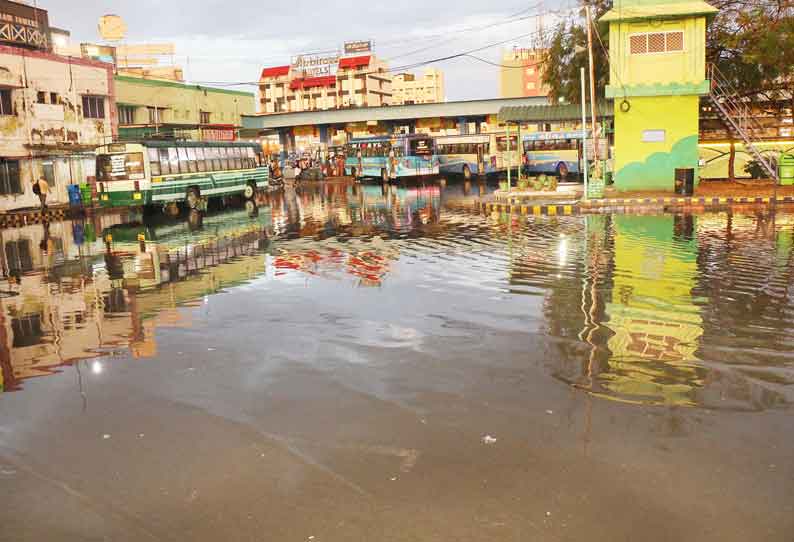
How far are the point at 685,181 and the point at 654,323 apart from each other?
1806cm

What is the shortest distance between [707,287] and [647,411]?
5.41m

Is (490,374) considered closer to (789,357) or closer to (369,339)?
(369,339)

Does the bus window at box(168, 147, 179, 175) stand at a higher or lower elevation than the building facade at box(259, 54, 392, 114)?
lower

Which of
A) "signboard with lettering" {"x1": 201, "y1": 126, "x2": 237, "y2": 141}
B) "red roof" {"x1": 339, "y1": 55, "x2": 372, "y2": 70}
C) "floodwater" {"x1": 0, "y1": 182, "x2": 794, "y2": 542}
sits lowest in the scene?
"floodwater" {"x1": 0, "y1": 182, "x2": 794, "y2": 542}

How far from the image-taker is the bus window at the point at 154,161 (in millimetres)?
27400

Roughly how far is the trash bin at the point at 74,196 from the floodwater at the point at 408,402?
1963 cm

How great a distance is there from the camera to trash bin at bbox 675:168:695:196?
2484cm

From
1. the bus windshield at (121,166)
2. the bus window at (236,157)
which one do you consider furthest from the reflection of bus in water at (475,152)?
the bus windshield at (121,166)

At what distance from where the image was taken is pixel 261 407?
20.3ft

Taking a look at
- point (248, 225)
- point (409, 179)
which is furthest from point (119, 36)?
point (248, 225)

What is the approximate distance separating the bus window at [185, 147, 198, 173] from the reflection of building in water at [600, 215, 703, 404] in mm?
19888

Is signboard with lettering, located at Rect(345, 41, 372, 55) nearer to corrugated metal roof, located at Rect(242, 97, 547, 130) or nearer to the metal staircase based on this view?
corrugated metal roof, located at Rect(242, 97, 547, 130)

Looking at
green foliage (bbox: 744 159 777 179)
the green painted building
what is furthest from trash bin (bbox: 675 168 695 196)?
green foliage (bbox: 744 159 777 179)

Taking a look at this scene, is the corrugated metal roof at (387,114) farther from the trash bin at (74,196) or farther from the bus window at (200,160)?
the trash bin at (74,196)
